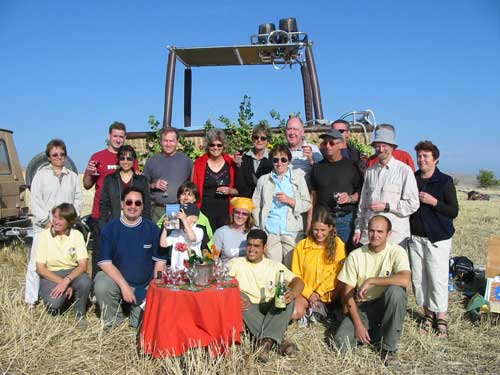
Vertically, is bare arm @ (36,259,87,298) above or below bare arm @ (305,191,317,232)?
below

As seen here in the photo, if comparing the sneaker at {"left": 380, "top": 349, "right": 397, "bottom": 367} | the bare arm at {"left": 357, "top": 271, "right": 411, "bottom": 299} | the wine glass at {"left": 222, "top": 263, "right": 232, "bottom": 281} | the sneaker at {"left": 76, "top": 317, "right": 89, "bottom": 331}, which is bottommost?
the sneaker at {"left": 380, "top": 349, "right": 397, "bottom": 367}

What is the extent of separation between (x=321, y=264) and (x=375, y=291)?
65 centimetres

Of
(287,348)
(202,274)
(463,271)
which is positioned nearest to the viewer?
(202,274)

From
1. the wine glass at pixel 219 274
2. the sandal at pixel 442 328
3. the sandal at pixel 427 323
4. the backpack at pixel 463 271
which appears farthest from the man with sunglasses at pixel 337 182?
the backpack at pixel 463 271

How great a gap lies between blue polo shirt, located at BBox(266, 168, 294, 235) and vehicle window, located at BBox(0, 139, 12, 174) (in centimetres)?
558

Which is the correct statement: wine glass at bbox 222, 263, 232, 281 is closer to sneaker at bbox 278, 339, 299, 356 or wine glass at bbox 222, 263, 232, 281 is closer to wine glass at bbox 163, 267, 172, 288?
wine glass at bbox 163, 267, 172, 288

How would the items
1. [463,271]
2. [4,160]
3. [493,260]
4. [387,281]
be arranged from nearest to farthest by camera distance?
[387,281]
[493,260]
[463,271]
[4,160]

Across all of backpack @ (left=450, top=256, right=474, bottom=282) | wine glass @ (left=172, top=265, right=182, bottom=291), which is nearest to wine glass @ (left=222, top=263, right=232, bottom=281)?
wine glass @ (left=172, top=265, right=182, bottom=291)

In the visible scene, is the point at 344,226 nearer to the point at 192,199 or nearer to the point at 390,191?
the point at 390,191

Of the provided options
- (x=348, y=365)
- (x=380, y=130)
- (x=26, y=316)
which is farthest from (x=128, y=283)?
(x=380, y=130)

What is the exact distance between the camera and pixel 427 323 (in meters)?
4.91

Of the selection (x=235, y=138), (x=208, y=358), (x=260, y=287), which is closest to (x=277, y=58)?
(x=235, y=138)

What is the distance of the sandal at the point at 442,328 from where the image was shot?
4.71 metres

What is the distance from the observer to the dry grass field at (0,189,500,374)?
378 cm
